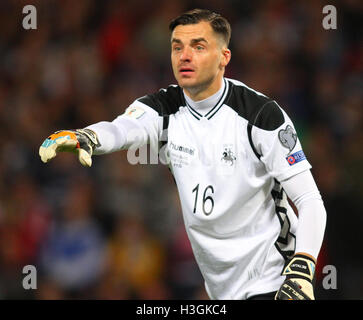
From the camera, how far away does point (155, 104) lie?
387 cm

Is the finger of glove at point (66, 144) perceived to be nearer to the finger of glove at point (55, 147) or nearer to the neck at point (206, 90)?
the finger of glove at point (55, 147)

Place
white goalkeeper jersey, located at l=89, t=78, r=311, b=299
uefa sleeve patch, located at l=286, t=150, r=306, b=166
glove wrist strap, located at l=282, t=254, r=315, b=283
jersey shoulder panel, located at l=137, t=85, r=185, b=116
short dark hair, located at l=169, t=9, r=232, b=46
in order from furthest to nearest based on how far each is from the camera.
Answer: jersey shoulder panel, located at l=137, t=85, r=185, b=116 < short dark hair, located at l=169, t=9, r=232, b=46 < white goalkeeper jersey, located at l=89, t=78, r=311, b=299 < uefa sleeve patch, located at l=286, t=150, r=306, b=166 < glove wrist strap, located at l=282, t=254, r=315, b=283

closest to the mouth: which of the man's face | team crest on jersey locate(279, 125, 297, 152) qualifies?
the man's face

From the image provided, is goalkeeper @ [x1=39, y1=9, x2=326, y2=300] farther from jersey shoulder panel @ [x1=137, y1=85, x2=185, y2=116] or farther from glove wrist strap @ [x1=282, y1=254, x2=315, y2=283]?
glove wrist strap @ [x1=282, y1=254, x2=315, y2=283]

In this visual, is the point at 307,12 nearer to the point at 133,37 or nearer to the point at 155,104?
the point at 133,37

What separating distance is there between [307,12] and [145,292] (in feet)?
11.8

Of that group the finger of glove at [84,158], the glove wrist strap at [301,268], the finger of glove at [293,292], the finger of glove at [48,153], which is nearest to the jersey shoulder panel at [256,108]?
the glove wrist strap at [301,268]

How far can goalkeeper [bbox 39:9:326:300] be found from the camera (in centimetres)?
350

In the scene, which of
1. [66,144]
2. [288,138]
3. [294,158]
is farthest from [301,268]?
[66,144]

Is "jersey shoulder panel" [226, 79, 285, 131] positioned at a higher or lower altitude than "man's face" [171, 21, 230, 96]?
lower

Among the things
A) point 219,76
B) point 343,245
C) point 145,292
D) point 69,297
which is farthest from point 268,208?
point 69,297

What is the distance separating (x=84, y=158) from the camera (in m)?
3.17

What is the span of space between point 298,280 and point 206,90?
45.1 inches

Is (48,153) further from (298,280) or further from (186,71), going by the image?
(298,280)
